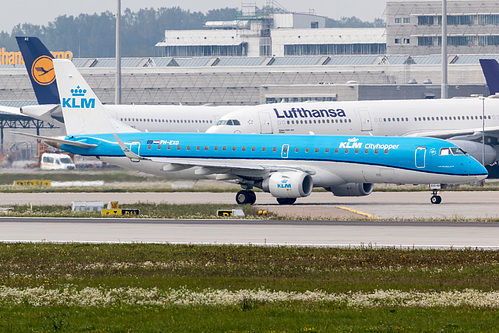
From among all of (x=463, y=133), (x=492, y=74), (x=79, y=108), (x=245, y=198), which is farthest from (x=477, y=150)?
(x=492, y=74)

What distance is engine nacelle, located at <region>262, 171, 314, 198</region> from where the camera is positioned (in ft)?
161

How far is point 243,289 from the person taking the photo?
2325cm

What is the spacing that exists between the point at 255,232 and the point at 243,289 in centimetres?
1326

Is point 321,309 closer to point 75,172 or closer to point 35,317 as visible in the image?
point 35,317

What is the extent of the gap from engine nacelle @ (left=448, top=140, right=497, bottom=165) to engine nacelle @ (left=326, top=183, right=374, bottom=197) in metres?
15.2

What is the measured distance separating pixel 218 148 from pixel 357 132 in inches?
853

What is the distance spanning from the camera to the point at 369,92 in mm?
122812

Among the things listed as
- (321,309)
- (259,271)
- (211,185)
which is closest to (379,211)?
(211,185)

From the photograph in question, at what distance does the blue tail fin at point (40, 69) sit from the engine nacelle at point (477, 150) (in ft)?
132

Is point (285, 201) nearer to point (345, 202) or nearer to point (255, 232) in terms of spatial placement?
point (345, 202)

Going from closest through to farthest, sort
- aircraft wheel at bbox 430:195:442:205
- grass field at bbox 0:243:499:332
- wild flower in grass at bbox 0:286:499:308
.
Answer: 1. grass field at bbox 0:243:499:332
2. wild flower in grass at bbox 0:286:499:308
3. aircraft wheel at bbox 430:195:442:205

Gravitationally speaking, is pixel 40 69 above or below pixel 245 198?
above

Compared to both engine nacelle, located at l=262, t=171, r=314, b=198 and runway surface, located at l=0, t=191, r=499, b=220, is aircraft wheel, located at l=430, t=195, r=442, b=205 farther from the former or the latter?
engine nacelle, located at l=262, t=171, r=314, b=198

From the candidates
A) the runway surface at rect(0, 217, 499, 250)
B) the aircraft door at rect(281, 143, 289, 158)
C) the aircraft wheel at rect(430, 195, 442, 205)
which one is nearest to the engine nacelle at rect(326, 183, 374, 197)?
the aircraft door at rect(281, 143, 289, 158)
